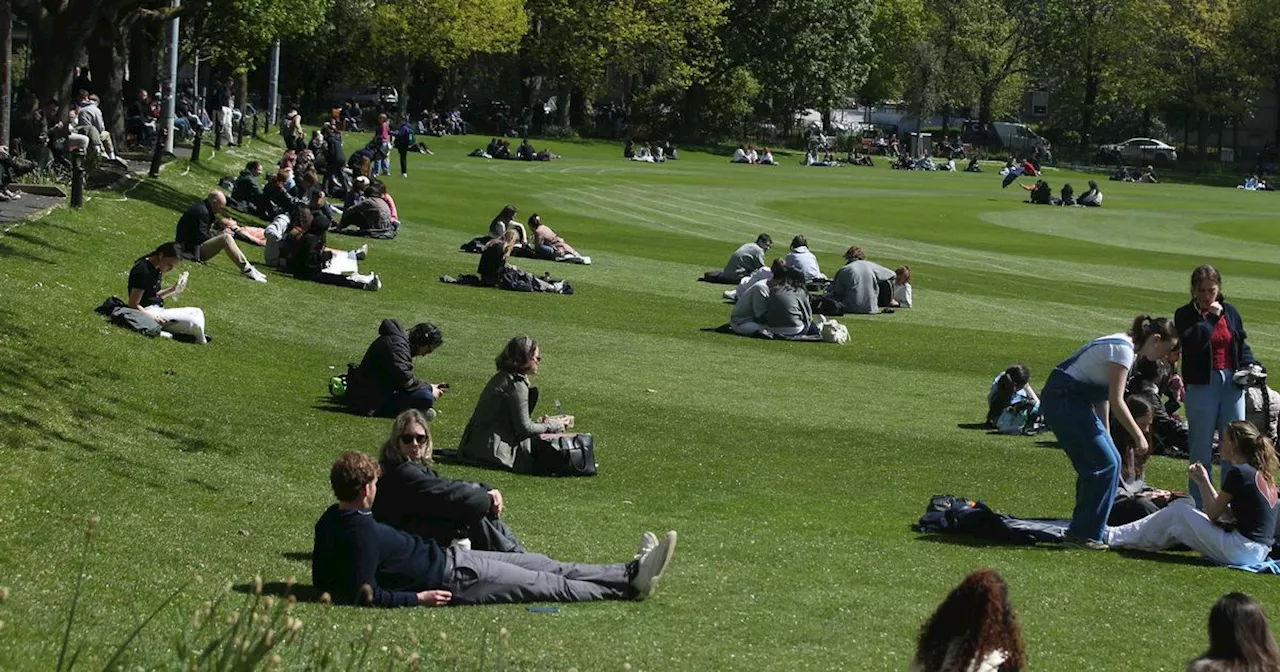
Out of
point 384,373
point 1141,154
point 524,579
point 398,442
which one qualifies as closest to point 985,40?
point 1141,154

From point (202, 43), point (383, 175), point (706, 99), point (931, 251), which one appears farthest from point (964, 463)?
point (706, 99)

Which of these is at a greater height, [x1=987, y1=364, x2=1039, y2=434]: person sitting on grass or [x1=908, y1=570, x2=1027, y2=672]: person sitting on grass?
[x1=908, y1=570, x2=1027, y2=672]: person sitting on grass

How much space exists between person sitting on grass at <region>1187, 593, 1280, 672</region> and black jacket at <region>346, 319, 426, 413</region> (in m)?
11.0

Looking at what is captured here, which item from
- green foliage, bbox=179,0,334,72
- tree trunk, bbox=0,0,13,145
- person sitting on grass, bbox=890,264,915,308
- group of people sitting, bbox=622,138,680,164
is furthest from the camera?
group of people sitting, bbox=622,138,680,164

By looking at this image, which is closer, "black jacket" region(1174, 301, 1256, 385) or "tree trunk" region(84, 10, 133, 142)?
"black jacket" region(1174, 301, 1256, 385)

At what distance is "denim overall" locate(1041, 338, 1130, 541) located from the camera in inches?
504

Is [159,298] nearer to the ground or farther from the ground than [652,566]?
farther from the ground

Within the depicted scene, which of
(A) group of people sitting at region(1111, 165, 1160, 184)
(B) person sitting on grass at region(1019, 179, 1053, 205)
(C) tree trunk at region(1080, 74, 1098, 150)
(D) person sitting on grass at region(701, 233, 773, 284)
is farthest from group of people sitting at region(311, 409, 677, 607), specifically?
(C) tree trunk at region(1080, 74, 1098, 150)

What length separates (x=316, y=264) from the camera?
2919 centimetres

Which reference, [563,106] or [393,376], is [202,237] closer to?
[393,376]

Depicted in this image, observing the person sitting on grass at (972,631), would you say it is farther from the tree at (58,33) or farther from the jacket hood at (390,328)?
the tree at (58,33)

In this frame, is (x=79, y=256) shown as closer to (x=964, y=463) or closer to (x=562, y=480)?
(x=562, y=480)

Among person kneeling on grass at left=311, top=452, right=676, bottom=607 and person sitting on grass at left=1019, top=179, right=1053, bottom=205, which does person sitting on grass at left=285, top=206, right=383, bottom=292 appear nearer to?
person kneeling on grass at left=311, top=452, right=676, bottom=607

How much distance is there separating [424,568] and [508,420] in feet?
16.9
